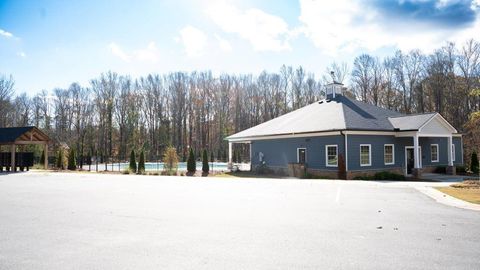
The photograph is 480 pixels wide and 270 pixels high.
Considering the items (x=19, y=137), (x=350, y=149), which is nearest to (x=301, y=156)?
(x=350, y=149)

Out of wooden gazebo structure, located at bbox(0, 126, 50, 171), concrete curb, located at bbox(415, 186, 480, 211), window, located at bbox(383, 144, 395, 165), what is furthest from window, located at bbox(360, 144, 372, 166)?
wooden gazebo structure, located at bbox(0, 126, 50, 171)

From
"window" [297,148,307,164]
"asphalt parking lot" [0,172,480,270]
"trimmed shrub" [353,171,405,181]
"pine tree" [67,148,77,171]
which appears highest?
"window" [297,148,307,164]

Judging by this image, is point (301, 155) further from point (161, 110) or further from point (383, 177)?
point (161, 110)

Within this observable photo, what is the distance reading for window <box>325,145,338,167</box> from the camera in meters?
22.8

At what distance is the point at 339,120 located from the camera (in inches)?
936

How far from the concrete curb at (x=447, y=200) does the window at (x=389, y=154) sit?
29.2 ft

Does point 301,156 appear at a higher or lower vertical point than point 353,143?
lower

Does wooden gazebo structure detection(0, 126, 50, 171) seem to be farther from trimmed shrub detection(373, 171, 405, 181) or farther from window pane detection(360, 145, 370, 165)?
trimmed shrub detection(373, 171, 405, 181)

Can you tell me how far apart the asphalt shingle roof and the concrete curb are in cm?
766

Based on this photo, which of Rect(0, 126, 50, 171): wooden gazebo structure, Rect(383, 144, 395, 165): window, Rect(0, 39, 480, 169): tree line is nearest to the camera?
Rect(383, 144, 395, 165): window

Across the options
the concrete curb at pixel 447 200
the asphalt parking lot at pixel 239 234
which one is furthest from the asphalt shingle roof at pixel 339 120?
the asphalt parking lot at pixel 239 234

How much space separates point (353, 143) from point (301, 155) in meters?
3.98

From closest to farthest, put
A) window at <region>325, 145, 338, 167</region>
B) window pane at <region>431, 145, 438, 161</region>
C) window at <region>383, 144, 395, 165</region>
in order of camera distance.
A: window at <region>325, 145, 338, 167</region> < window at <region>383, 144, 395, 165</region> < window pane at <region>431, 145, 438, 161</region>

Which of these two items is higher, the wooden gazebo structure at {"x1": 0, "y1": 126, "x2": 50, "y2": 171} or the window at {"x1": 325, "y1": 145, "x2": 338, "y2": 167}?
the wooden gazebo structure at {"x1": 0, "y1": 126, "x2": 50, "y2": 171}
